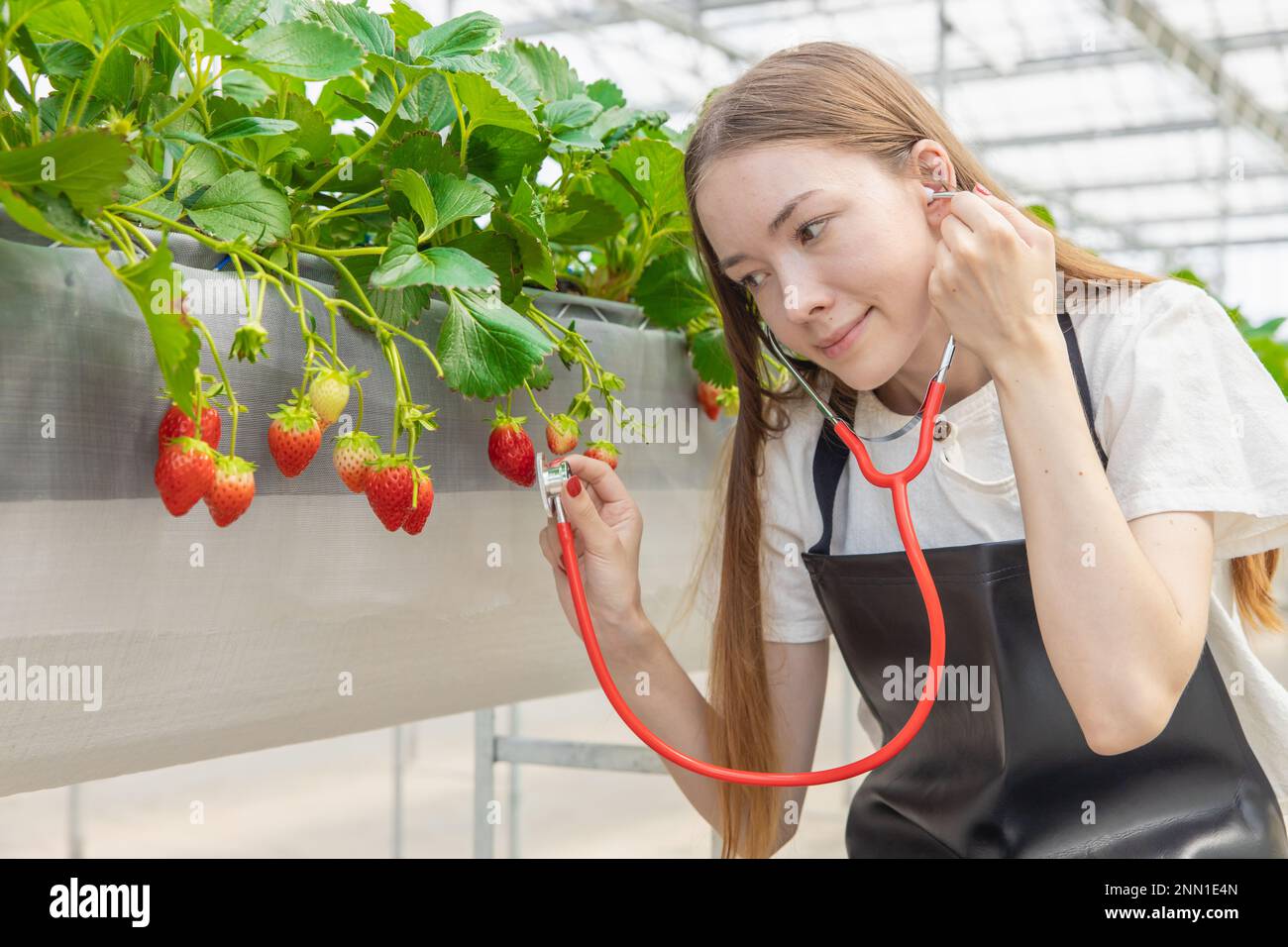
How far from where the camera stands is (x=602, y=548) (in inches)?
36.1

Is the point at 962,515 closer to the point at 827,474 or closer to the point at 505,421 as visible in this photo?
the point at 827,474

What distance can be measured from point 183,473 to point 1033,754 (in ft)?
2.07

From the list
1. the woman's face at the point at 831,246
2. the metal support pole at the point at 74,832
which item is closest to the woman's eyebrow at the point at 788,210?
the woman's face at the point at 831,246

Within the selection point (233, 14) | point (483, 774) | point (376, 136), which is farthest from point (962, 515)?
point (483, 774)

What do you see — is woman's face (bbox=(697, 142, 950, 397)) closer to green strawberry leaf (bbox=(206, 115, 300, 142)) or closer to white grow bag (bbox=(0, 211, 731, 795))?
white grow bag (bbox=(0, 211, 731, 795))

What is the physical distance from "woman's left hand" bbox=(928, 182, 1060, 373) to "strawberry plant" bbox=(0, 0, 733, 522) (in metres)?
0.26

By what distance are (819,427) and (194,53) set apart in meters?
0.62

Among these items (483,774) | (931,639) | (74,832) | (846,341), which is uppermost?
(846,341)

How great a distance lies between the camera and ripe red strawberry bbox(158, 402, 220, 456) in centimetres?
64

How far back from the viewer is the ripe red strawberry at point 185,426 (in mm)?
639

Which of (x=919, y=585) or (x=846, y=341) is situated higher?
(x=846, y=341)

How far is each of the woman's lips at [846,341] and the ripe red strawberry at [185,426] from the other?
1.38 ft

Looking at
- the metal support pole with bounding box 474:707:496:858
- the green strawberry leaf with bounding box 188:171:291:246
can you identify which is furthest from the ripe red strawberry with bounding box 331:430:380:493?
the metal support pole with bounding box 474:707:496:858

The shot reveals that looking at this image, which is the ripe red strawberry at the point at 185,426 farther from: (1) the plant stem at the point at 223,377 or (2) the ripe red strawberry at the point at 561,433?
(2) the ripe red strawberry at the point at 561,433
